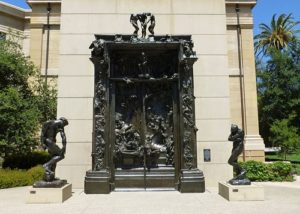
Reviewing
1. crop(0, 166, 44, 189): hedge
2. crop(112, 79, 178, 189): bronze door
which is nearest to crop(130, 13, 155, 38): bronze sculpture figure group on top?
crop(112, 79, 178, 189): bronze door

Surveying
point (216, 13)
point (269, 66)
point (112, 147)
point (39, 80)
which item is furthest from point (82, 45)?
point (269, 66)

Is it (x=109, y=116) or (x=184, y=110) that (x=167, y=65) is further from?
(x=109, y=116)

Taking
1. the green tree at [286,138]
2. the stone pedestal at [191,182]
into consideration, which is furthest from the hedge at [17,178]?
the green tree at [286,138]

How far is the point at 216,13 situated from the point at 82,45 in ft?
19.1

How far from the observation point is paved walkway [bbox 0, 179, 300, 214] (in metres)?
8.55

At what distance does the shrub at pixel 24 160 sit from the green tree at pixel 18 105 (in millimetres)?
544

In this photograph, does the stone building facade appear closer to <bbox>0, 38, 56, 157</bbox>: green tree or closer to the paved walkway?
the paved walkway

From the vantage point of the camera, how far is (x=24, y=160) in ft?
64.5

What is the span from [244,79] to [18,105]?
19762mm

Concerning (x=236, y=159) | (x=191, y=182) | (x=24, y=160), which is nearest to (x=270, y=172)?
(x=191, y=182)

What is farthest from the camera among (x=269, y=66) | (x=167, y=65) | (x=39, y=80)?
(x=269, y=66)

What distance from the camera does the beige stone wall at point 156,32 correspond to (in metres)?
13.2

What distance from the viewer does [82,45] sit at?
13773 mm

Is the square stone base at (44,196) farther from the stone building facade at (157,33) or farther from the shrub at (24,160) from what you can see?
the shrub at (24,160)
